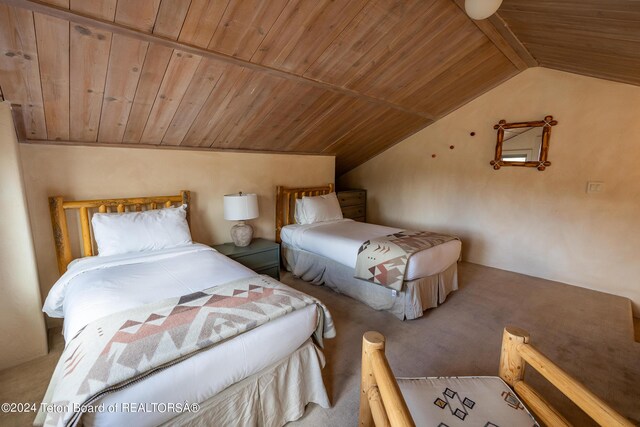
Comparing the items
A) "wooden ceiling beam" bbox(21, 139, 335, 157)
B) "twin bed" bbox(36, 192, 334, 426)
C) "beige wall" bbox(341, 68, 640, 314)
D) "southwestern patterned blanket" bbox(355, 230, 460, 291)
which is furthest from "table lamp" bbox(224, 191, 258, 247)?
"beige wall" bbox(341, 68, 640, 314)

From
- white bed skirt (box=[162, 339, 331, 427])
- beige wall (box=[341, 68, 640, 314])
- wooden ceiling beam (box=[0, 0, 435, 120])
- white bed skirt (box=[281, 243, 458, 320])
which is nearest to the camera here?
white bed skirt (box=[162, 339, 331, 427])

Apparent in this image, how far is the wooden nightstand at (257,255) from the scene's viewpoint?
9.53 ft

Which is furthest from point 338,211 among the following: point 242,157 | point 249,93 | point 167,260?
point 167,260

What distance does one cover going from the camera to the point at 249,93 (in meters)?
2.40

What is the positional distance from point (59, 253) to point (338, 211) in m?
3.00

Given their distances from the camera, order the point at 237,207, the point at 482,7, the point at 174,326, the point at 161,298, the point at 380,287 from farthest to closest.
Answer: the point at 237,207, the point at 380,287, the point at 482,7, the point at 161,298, the point at 174,326

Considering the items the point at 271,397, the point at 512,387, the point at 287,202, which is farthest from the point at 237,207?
the point at 512,387

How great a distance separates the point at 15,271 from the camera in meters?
1.88

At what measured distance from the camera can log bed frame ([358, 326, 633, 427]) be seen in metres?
0.79

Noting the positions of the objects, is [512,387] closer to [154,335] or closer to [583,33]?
[154,335]

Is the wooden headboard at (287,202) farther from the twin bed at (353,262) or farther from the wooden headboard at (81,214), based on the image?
the wooden headboard at (81,214)

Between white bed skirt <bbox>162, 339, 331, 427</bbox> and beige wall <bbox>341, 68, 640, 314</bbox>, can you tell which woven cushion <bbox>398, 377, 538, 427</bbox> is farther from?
beige wall <bbox>341, 68, 640, 314</bbox>

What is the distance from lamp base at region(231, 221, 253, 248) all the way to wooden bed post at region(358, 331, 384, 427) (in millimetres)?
2205

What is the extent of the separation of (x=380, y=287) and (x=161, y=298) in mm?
1872
